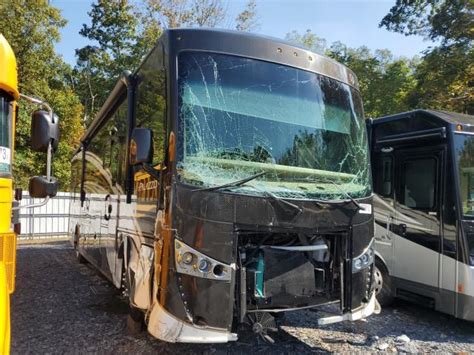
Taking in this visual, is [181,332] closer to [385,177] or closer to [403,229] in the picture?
[403,229]

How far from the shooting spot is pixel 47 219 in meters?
17.5

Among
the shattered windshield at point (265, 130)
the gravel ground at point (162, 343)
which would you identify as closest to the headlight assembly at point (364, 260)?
the shattered windshield at point (265, 130)

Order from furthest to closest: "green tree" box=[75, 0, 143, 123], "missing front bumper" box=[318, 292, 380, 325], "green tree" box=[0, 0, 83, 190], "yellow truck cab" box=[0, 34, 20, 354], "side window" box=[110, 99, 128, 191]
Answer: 1. "green tree" box=[75, 0, 143, 123]
2. "green tree" box=[0, 0, 83, 190]
3. "side window" box=[110, 99, 128, 191]
4. "missing front bumper" box=[318, 292, 380, 325]
5. "yellow truck cab" box=[0, 34, 20, 354]

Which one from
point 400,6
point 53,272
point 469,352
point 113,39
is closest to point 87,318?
point 53,272

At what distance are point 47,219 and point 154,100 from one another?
14955 mm

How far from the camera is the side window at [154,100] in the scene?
3.98 meters

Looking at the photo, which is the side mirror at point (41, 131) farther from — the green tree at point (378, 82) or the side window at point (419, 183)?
the green tree at point (378, 82)

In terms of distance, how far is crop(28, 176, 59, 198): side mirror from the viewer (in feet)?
12.8

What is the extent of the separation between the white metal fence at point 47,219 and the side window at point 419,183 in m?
13.2

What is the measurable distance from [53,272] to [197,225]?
23.0ft

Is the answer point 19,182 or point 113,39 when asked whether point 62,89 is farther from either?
point 19,182

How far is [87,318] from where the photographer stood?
19.6ft

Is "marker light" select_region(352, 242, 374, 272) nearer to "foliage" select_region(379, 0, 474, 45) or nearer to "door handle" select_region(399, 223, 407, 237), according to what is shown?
"door handle" select_region(399, 223, 407, 237)

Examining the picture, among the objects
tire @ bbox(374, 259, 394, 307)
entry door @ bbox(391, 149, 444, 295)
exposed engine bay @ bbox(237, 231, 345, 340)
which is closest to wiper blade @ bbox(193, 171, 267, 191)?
exposed engine bay @ bbox(237, 231, 345, 340)
